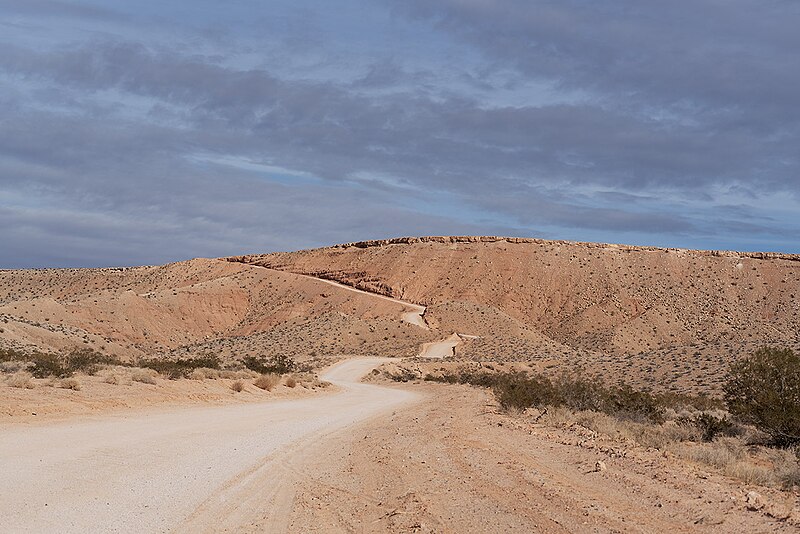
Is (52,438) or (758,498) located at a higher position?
(758,498)

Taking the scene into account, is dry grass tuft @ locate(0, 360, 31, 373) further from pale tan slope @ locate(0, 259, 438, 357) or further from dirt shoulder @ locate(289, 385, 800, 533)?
pale tan slope @ locate(0, 259, 438, 357)

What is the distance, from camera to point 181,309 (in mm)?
77812

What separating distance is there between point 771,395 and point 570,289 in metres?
64.4

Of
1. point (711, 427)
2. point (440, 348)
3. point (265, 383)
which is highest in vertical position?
point (711, 427)

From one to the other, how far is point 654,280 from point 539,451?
7305 cm

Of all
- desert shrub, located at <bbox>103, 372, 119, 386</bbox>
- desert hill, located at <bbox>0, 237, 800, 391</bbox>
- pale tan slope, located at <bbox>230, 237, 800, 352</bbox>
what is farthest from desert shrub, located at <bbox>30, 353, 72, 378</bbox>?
pale tan slope, located at <bbox>230, 237, 800, 352</bbox>

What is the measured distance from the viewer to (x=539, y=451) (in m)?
12.8

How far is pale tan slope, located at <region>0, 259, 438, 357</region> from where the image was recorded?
59688 mm

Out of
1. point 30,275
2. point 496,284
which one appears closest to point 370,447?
point 496,284

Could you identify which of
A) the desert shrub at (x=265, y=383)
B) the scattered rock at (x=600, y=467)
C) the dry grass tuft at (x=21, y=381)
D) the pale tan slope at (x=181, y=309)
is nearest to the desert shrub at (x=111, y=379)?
the dry grass tuft at (x=21, y=381)

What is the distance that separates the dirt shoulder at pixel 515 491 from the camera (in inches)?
308

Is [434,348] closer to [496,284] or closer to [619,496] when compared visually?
[496,284]

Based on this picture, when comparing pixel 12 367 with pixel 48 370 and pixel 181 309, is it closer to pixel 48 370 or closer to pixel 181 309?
pixel 48 370

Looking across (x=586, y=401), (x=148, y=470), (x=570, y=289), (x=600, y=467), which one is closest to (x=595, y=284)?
(x=570, y=289)
